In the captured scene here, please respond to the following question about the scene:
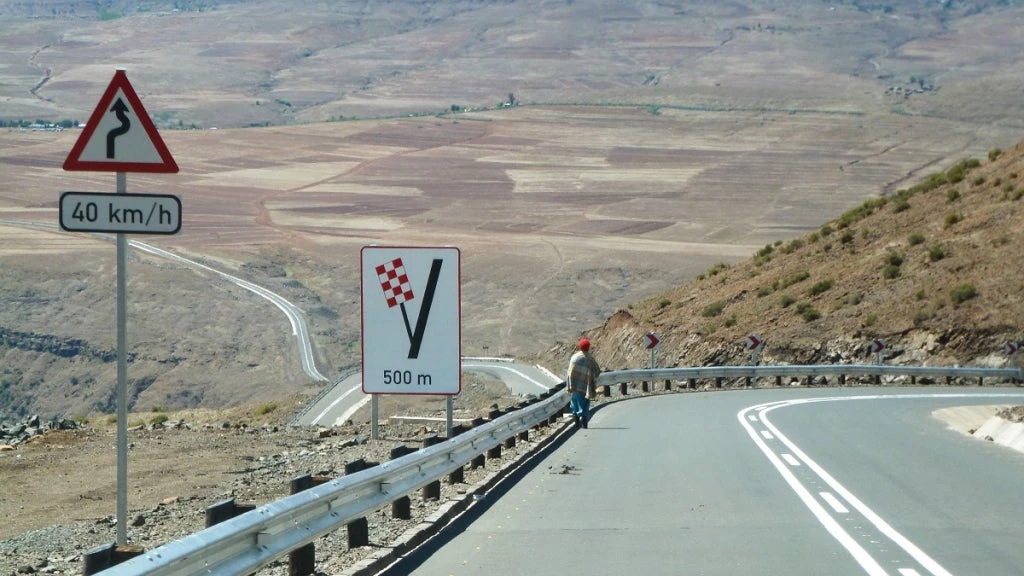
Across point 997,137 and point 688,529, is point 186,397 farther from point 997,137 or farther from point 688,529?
point 997,137

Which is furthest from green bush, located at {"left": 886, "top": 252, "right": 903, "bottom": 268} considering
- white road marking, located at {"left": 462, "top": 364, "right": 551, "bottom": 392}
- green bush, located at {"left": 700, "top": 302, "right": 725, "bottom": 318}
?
white road marking, located at {"left": 462, "top": 364, "right": 551, "bottom": 392}

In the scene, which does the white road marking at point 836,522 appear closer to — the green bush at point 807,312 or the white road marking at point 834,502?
the white road marking at point 834,502

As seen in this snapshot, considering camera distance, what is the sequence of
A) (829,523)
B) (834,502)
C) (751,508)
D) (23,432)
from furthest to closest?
(23,432) → (834,502) → (751,508) → (829,523)

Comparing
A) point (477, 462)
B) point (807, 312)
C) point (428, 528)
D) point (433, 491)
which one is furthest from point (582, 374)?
point (807, 312)

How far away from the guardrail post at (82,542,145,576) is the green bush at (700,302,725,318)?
51871mm

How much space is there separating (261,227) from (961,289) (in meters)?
86.9

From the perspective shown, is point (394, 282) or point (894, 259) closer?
point (394, 282)

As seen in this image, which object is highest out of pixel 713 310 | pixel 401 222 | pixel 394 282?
pixel 401 222

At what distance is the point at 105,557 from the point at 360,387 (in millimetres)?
52435

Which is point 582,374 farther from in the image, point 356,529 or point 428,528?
point 356,529

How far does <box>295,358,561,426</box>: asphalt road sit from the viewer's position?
51.0m

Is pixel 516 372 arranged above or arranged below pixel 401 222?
below

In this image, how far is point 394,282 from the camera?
→ 14.3m

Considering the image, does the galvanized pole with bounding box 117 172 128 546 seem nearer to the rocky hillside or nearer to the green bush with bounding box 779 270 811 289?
the rocky hillside
